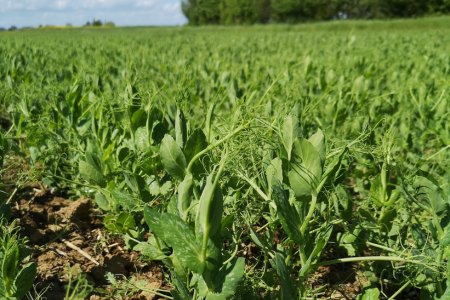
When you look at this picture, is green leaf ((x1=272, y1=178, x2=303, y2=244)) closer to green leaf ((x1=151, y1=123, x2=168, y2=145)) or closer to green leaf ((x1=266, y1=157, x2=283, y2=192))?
green leaf ((x1=266, y1=157, x2=283, y2=192))

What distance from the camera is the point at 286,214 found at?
1039 mm

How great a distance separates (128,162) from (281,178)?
2.66ft

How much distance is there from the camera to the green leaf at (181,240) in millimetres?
945

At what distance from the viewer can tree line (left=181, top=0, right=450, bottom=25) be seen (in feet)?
148

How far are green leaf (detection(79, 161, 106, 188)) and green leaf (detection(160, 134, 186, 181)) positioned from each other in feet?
1.89

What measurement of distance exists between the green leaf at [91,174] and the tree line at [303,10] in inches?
1962

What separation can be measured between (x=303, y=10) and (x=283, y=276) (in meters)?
57.3

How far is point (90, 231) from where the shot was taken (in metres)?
1.89

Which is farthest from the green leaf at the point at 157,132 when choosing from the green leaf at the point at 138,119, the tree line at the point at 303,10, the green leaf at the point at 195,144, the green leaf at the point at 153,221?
the tree line at the point at 303,10

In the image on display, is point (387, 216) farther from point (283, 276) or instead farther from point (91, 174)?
point (91, 174)

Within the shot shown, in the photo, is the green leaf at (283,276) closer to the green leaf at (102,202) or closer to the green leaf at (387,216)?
the green leaf at (387,216)

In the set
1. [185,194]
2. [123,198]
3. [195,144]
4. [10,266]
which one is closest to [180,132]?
[195,144]

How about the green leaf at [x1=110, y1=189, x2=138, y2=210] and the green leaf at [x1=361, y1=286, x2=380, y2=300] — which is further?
the green leaf at [x1=110, y1=189, x2=138, y2=210]

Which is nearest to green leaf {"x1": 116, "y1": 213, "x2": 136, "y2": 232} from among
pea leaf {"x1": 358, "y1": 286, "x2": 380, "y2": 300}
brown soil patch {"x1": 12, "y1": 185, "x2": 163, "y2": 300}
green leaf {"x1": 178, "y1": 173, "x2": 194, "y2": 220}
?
brown soil patch {"x1": 12, "y1": 185, "x2": 163, "y2": 300}
